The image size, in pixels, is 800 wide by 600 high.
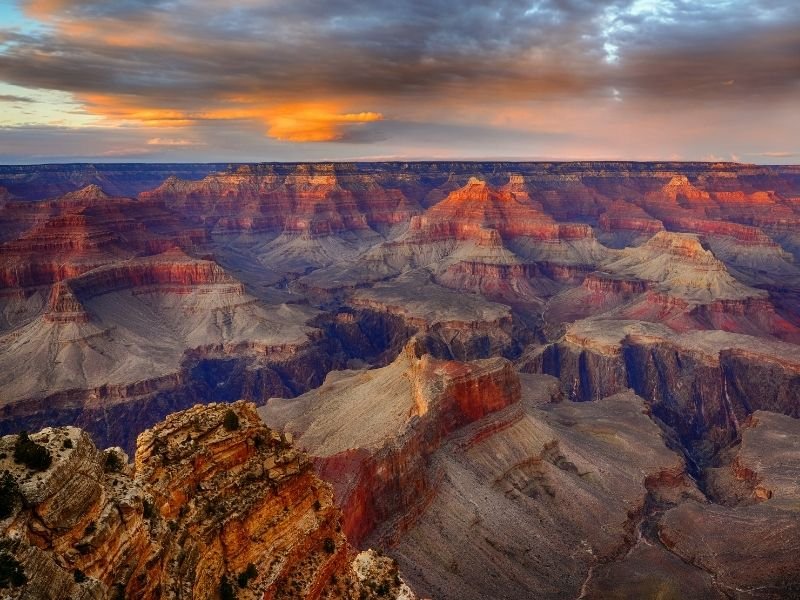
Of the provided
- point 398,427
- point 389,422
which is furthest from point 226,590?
point 389,422

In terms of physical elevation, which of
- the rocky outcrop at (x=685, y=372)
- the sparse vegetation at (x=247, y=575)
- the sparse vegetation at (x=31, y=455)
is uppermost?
the sparse vegetation at (x=31, y=455)

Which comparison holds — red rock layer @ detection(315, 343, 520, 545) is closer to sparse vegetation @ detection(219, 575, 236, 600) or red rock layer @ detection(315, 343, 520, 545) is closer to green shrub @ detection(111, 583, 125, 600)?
sparse vegetation @ detection(219, 575, 236, 600)

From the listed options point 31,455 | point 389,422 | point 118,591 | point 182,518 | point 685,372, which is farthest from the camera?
point 685,372

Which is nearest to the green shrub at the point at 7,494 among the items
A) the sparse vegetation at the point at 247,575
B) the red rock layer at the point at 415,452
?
the sparse vegetation at the point at 247,575

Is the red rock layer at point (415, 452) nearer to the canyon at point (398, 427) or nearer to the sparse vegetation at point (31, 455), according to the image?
the canyon at point (398, 427)

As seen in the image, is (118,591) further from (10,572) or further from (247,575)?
(247,575)

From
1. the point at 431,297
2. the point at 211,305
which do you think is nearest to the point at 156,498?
the point at 211,305
